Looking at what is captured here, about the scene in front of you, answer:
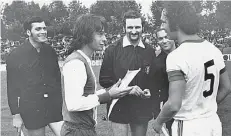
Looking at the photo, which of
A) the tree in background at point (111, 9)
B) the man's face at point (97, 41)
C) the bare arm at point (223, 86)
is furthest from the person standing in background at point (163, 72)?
the tree in background at point (111, 9)

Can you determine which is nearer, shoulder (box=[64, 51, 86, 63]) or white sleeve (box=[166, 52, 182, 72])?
white sleeve (box=[166, 52, 182, 72])

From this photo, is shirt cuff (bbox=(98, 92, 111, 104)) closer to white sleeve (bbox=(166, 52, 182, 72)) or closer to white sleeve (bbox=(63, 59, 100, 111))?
white sleeve (bbox=(63, 59, 100, 111))

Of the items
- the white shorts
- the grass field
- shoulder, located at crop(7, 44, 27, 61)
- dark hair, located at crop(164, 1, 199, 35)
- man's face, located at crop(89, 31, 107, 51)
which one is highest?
dark hair, located at crop(164, 1, 199, 35)

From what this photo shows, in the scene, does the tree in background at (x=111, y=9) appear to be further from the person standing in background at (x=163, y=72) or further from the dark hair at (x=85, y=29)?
the dark hair at (x=85, y=29)

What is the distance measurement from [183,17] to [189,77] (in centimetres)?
46

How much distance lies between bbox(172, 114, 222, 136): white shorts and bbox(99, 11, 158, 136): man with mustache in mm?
1648

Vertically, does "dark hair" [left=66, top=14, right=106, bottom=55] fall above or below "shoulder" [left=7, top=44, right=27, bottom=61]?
above

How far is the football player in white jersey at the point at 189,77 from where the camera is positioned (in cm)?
280

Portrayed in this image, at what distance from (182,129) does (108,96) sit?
2.16 ft

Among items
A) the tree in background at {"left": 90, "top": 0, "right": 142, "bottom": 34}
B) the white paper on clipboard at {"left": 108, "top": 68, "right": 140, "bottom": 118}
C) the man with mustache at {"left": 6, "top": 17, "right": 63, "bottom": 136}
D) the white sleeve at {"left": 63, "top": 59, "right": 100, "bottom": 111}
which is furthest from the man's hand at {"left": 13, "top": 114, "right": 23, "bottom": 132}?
the tree in background at {"left": 90, "top": 0, "right": 142, "bottom": 34}

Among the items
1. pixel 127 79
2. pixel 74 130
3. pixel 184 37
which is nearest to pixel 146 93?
pixel 127 79

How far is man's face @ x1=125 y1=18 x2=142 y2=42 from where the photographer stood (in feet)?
15.6

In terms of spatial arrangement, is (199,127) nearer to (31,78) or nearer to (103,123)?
(31,78)

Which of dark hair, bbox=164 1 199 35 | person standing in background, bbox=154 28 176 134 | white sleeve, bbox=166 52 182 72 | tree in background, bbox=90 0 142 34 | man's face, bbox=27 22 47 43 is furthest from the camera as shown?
tree in background, bbox=90 0 142 34
